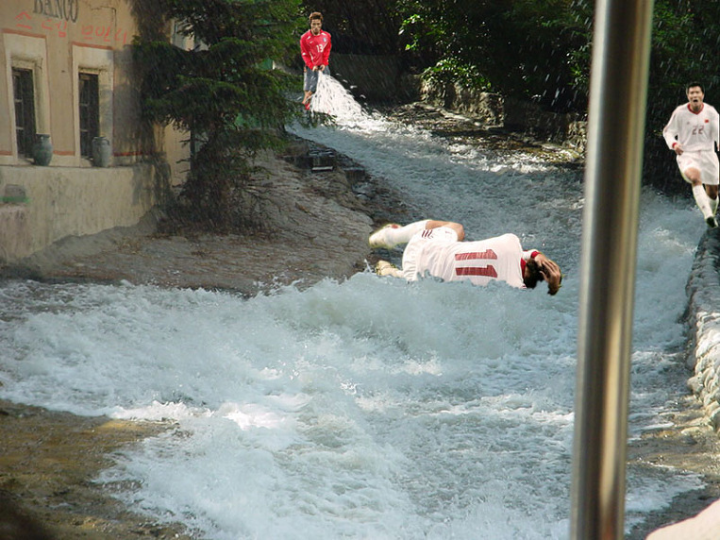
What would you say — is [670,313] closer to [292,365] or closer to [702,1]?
[292,365]

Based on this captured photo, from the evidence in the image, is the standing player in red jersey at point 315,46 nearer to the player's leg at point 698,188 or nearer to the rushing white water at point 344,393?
the rushing white water at point 344,393

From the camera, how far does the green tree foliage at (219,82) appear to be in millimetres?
9133

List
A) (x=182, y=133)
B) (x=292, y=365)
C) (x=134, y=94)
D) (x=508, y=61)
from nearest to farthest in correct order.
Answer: (x=292, y=365), (x=134, y=94), (x=182, y=133), (x=508, y=61)

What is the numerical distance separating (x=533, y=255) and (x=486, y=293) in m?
1.68

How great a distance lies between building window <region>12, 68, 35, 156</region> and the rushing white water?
143cm

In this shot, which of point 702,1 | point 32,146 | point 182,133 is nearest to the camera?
point 32,146

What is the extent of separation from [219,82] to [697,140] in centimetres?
509

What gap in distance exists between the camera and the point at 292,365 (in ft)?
18.5

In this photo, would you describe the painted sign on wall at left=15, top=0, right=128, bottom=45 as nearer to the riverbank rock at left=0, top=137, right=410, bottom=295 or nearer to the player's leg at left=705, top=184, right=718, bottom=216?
the riverbank rock at left=0, top=137, right=410, bottom=295

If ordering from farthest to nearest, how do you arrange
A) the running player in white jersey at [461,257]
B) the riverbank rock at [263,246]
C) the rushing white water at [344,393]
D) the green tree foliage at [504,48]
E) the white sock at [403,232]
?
the green tree foliage at [504,48] < the riverbank rock at [263,246] < the white sock at [403,232] < the running player in white jersey at [461,257] < the rushing white water at [344,393]

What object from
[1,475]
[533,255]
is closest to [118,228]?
[533,255]

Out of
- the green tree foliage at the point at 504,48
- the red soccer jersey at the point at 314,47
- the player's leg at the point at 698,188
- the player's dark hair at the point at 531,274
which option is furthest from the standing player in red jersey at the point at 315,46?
the player's dark hair at the point at 531,274

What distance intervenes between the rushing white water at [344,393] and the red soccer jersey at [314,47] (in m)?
5.21

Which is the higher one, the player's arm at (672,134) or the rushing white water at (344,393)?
the player's arm at (672,134)
